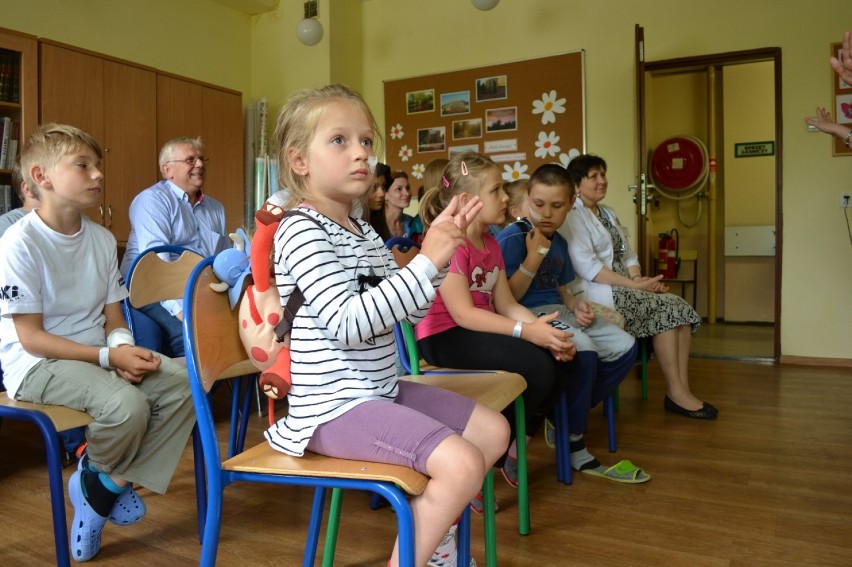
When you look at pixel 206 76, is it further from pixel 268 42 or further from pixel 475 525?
pixel 475 525

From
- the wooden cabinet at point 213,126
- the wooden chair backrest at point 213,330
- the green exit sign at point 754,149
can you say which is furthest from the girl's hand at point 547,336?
the green exit sign at point 754,149

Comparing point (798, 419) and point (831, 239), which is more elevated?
point (831, 239)

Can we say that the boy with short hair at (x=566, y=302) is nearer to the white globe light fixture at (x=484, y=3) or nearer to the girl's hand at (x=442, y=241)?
the girl's hand at (x=442, y=241)

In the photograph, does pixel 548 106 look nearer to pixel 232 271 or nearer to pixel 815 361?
pixel 815 361

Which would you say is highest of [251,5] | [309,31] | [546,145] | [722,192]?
[251,5]

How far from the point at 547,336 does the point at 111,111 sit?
325cm

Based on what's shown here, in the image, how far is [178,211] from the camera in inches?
125

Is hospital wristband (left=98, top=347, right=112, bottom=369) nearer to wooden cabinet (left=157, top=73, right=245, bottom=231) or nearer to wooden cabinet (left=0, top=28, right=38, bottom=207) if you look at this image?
wooden cabinet (left=0, top=28, right=38, bottom=207)

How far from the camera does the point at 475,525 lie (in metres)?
1.84

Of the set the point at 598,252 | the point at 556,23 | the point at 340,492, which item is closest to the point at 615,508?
the point at 340,492

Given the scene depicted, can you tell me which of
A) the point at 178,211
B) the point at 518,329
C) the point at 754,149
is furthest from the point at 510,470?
the point at 754,149

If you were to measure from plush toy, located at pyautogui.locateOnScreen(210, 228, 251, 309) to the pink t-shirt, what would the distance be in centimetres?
77

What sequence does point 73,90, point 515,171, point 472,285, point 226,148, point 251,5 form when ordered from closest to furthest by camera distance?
point 472,285, point 73,90, point 226,148, point 515,171, point 251,5

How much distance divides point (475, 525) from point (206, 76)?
4.26 meters
